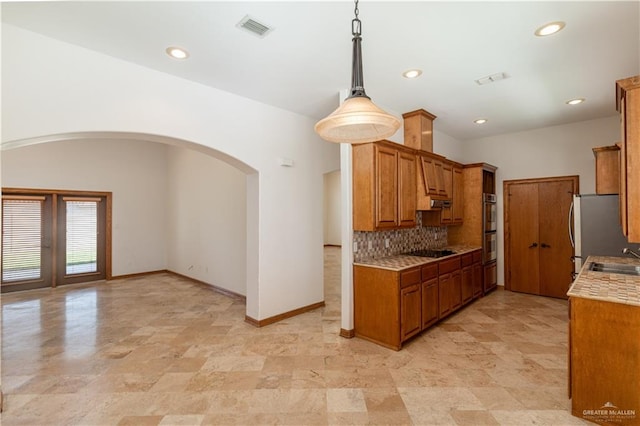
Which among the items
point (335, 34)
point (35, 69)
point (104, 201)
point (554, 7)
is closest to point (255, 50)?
point (335, 34)

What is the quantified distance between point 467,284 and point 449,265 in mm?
801

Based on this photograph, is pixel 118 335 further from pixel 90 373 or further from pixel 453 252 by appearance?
pixel 453 252

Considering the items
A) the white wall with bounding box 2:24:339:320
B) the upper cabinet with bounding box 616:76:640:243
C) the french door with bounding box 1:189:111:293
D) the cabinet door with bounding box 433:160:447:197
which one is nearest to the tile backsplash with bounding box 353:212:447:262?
the cabinet door with bounding box 433:160:447:197

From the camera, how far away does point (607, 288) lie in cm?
224

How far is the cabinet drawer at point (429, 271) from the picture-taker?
3626 mm

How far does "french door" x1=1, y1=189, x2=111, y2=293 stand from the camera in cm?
573

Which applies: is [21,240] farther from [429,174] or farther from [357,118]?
[429,174]

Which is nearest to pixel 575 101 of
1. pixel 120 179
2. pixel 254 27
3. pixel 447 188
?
pixel 447 188

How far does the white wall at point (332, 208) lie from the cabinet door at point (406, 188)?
7604 mm

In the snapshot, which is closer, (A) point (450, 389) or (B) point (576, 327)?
(B) point (576, 327)

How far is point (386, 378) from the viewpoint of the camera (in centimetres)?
270

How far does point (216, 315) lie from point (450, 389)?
331 centimetres

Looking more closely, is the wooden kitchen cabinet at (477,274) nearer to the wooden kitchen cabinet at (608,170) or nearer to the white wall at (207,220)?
the wooden kitchen cabinet at (608,170)

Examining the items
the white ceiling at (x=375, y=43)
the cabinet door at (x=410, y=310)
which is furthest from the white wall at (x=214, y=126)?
the cabinet door at (x=410, y=310)
